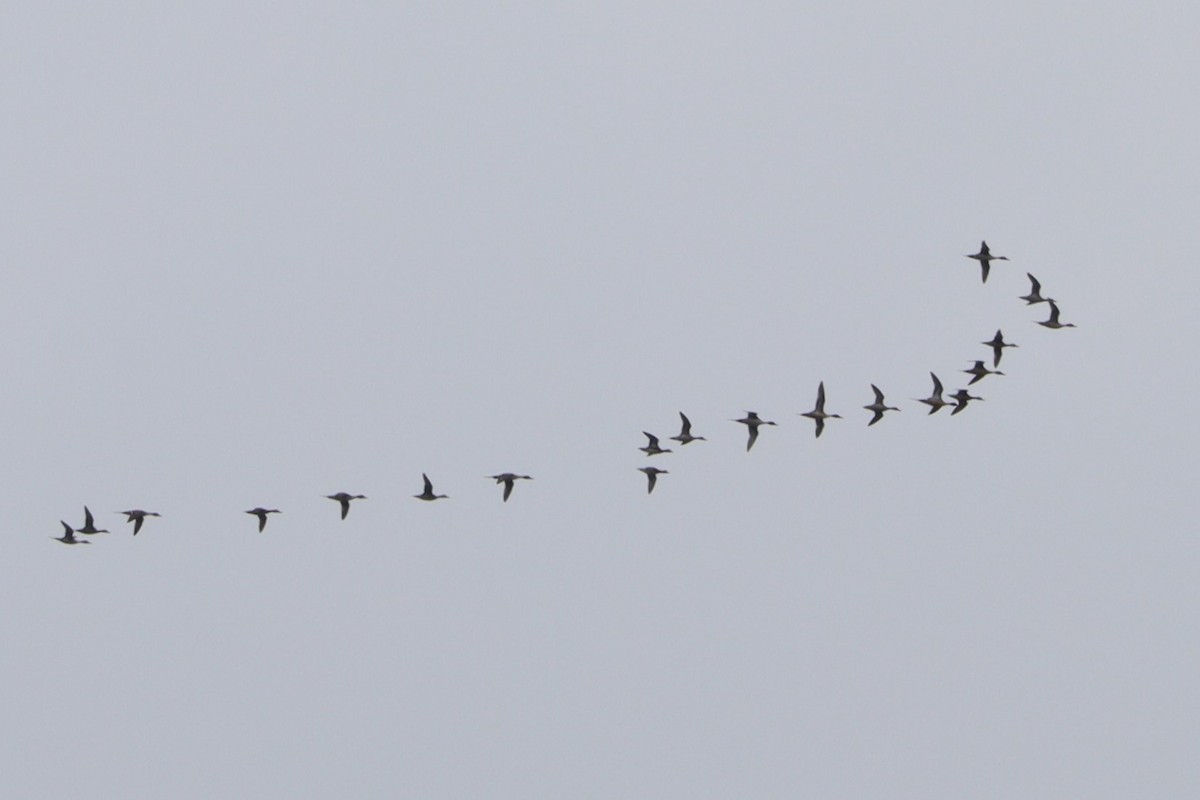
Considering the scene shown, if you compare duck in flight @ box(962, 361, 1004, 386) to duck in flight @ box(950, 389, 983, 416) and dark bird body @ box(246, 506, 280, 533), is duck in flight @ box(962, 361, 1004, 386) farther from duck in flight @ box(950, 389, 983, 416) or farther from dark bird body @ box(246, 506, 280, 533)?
dark bird body @ box(246, 506, 280, 533)

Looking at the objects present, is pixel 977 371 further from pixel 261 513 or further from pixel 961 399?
pixel 261 513

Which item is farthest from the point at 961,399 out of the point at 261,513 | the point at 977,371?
the point at 261,513

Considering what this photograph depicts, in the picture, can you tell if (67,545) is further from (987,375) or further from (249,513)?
(987,375)

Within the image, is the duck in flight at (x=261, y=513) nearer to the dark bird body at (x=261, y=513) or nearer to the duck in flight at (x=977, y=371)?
the dark bird body at (x=261, y=513)

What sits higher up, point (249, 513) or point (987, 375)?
point (987, 375)

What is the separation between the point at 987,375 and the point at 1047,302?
403 cm

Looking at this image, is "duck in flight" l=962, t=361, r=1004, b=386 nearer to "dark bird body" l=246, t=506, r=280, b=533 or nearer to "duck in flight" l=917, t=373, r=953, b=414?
"duck in flight" l=917, t=373, r=953, b=414

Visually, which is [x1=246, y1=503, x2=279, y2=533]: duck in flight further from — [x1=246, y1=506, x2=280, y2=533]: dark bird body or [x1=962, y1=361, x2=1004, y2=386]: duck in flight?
[x1=962, y1=361, x2=1004, y2=386]: duck in flight

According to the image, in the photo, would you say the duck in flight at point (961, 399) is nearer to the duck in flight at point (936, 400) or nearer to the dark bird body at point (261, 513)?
the duck in flight at point (936, 400)

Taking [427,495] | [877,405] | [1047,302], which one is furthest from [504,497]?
[1047,302]

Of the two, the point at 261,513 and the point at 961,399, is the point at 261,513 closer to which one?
the point at 261,513

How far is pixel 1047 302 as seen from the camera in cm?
9150

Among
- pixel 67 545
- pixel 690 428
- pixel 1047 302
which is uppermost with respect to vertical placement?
pixel 1047 302

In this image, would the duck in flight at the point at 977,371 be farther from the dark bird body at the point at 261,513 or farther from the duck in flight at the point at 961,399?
the dark bird body at the point at 261,513
